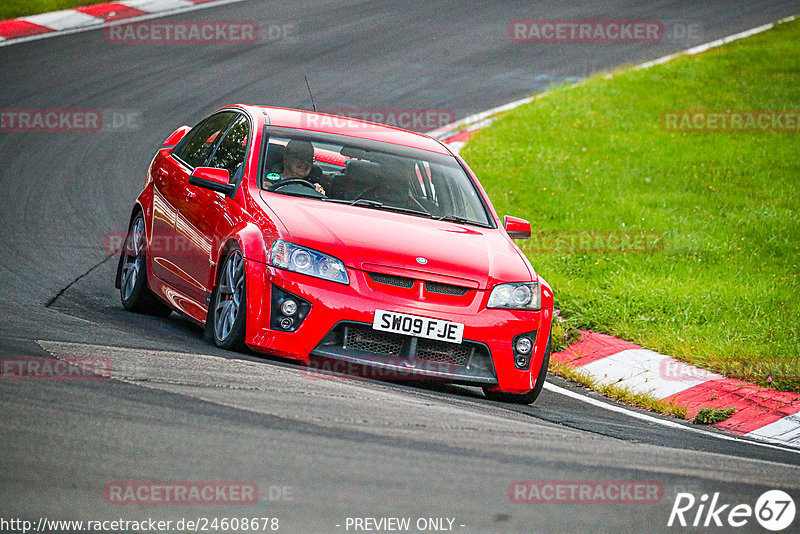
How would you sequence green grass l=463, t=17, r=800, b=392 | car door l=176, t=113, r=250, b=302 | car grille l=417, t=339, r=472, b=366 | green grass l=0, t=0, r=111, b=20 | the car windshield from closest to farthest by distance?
1. car grille l=417, t=339, r=472, b=366
2. car door l=176, t=113, r=250, b=302
3. the car windshield
4. green grass l=463, t=17, r=800, b=392
5. green grass l=0, t=0, r=111, b=20

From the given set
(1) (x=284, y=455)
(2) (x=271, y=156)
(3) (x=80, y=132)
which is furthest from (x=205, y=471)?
(3) (x=80, y=132)

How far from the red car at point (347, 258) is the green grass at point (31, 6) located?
570 inches

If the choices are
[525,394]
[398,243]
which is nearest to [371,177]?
[398,243]

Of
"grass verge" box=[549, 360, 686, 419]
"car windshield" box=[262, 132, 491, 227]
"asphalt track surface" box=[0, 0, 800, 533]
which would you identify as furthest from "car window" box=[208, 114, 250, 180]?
"grass verge" box=[549, 360, 686, 419]

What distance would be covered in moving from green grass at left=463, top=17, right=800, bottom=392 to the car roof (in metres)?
2.29

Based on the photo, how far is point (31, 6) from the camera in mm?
21766

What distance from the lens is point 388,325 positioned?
630 centimetres

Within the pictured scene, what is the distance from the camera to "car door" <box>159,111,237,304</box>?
24.9ft

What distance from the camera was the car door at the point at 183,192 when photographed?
7582mm

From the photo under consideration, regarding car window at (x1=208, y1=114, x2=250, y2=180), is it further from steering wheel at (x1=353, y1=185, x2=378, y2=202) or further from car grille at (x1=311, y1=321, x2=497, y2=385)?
car grille at (x1=311, y1=321, x2=497, y2=385)

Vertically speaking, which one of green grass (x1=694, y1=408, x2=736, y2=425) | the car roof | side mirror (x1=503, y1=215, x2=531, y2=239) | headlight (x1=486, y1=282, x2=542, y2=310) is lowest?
green grass (x1=694, y1=408, x2=736, y2=425)

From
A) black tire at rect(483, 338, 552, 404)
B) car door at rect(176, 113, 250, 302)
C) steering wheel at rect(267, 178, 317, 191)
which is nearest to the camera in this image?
black tire at rect(483, 338, 552, 404)

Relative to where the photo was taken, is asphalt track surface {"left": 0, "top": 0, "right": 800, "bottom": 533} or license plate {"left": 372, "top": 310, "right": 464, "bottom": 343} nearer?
asphalt track surface {"left": 0, "top": 0, "right": 800, "bottom": 533}

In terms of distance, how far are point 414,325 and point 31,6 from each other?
58.7 ft
